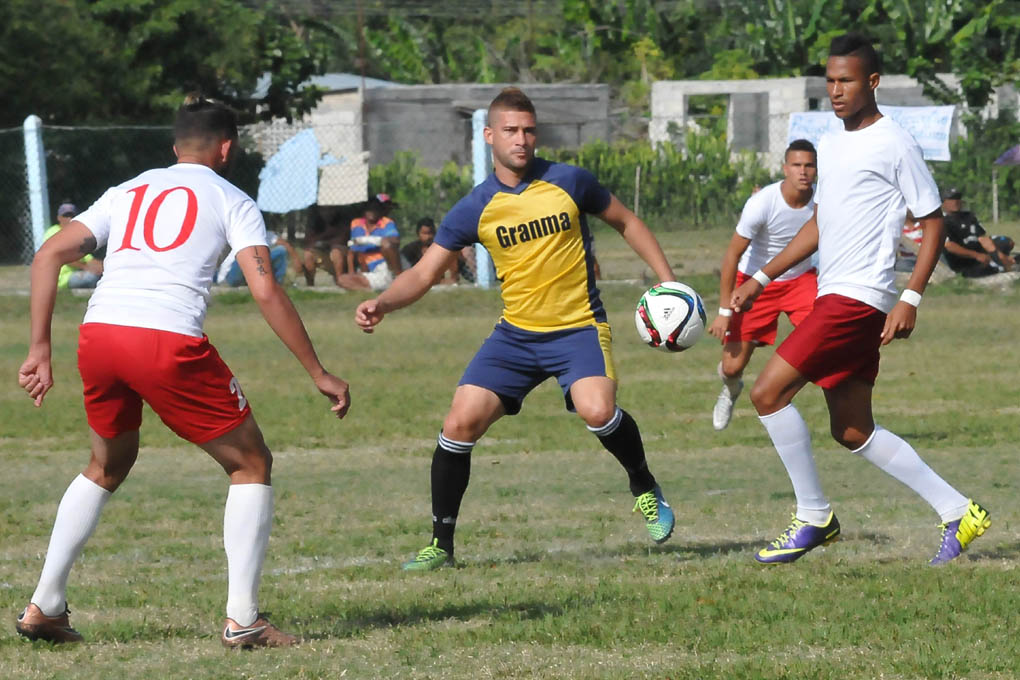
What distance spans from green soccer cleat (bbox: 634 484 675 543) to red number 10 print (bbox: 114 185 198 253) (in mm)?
2841

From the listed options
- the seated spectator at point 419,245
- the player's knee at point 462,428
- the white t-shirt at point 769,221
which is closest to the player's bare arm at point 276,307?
the player's knee at point 462,428

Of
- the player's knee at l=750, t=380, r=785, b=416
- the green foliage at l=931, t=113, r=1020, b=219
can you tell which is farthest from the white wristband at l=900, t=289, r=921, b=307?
the green foliage at l=931, t=113, r=1020, b=219

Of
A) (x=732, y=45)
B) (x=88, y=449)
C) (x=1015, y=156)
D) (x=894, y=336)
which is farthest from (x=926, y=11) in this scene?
(x=894, y=336)

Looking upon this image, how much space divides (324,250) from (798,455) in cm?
1798

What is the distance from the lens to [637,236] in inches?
297

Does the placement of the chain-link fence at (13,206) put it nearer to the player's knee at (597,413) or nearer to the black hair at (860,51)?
the player's knee at (597,413)

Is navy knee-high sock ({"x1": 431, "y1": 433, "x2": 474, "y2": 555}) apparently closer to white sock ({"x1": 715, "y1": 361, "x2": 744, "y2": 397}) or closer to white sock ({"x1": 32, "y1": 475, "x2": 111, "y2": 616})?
white sock ({"x1": 32, "y1": 475, "x2": 111, "y2": 616})

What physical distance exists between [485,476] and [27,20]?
24.3 metres

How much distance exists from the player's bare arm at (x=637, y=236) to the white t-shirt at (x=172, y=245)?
2225 mm

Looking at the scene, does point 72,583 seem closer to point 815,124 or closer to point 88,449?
point 88,449

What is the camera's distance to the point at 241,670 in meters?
5.25

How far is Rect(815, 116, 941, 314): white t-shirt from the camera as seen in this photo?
271 inches

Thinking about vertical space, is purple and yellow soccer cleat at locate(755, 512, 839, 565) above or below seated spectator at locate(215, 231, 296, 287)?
above

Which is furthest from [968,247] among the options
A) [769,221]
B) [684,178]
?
[769,221]
